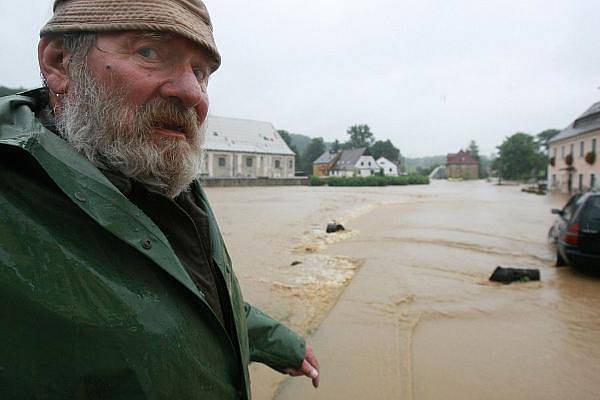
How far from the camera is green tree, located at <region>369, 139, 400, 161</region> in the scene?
340 feet

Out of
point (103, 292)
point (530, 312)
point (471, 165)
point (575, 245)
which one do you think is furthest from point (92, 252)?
point (471, 165)

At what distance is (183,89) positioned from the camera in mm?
1396

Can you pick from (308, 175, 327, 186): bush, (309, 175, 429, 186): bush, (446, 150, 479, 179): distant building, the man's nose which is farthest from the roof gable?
the man's nose

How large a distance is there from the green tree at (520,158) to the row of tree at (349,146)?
2905cm

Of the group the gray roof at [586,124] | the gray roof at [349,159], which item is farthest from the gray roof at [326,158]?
the gray roof at [586,124]

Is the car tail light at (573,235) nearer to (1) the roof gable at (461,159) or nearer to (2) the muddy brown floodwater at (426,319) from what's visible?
(2) the muddy brown floodwater at (426,319)

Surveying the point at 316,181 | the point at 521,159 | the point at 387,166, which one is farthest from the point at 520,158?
the point at 316,181

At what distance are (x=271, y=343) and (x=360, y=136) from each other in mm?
114628

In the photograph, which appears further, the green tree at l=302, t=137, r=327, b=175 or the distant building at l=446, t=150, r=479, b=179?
the distant building at l=446, t=150, r=479, b=179

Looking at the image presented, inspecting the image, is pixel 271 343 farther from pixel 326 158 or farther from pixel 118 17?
pixel 326 158

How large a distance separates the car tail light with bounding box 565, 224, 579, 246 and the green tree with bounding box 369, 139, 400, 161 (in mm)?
97761

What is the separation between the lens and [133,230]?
1070 mm

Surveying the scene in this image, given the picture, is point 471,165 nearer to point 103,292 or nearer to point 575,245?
point 575,245

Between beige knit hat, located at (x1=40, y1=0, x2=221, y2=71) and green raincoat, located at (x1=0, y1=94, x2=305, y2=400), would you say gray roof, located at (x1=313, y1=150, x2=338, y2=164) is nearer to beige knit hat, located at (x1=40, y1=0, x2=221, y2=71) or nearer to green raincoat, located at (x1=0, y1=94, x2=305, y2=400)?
beige knit hat, located at (x1=40, y1=0, x2=221, y2=71)
